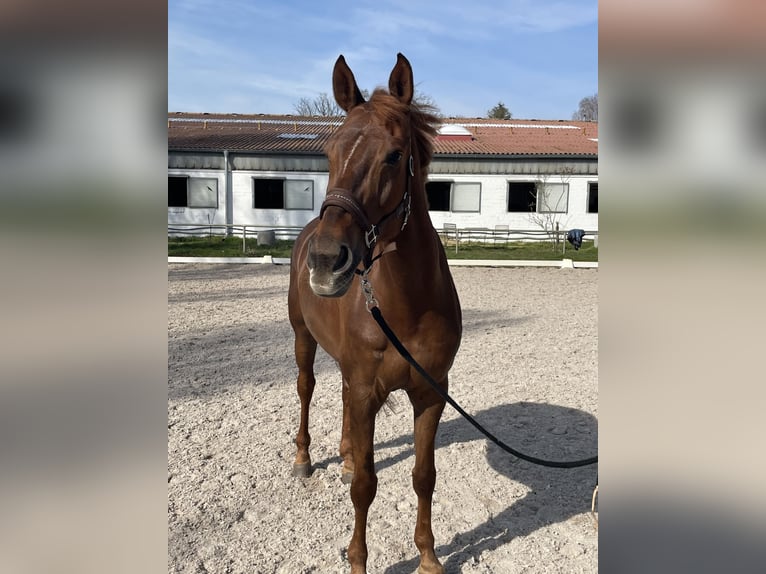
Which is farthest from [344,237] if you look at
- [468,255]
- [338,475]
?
[468,255]

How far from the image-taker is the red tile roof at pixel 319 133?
20.5m

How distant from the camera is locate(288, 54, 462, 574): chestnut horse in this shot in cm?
187

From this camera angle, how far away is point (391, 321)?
2430 mm

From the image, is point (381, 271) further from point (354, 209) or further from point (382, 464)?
point (382, 464)

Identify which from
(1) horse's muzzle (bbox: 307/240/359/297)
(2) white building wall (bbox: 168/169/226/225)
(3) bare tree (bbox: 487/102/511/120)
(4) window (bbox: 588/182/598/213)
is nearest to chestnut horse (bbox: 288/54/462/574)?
(1) horse's muzzle (bbox: 307/240/359/297)

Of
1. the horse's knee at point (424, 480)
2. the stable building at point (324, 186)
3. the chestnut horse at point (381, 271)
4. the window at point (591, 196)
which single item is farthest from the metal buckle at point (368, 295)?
the window at point (591, 196)

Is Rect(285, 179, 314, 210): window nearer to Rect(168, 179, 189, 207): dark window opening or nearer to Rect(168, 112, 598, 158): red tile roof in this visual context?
Rect(168, 112, 598, 158): red tile roof

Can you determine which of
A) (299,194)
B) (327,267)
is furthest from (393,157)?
(299,194)

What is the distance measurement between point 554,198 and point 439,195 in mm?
4658

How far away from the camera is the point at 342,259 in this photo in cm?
179
